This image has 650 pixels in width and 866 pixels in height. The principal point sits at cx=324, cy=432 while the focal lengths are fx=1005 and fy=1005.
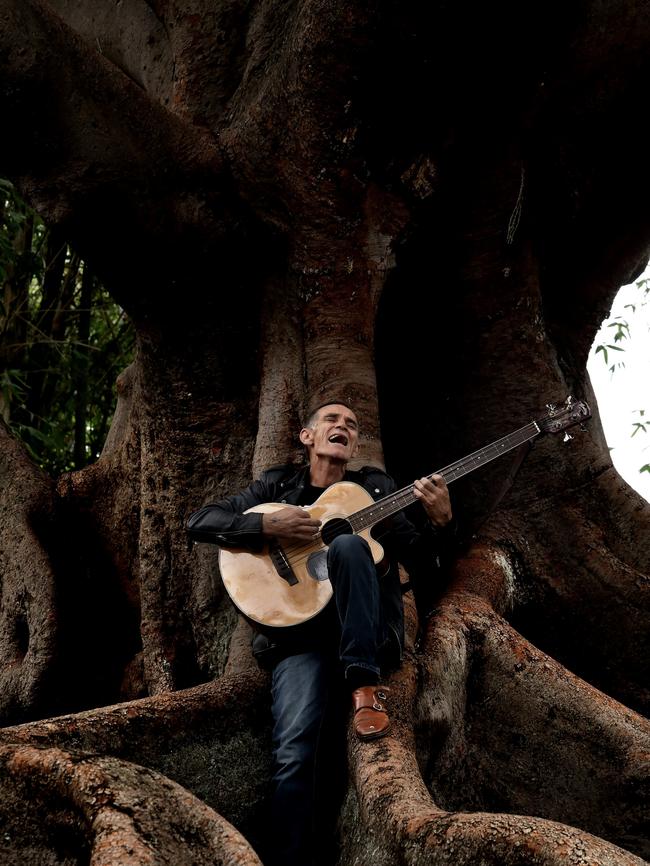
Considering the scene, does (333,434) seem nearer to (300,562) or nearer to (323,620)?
(300,562)

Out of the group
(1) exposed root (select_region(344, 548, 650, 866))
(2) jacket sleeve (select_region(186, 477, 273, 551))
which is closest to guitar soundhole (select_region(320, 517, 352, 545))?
(2) jacket sleeve (select_region(186, 477, 273, 551))

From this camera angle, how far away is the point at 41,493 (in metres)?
5.61

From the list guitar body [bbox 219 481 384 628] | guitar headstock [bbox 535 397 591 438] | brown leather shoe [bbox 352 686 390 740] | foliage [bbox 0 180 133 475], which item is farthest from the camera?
foliage [bbox 0 180 133 475]

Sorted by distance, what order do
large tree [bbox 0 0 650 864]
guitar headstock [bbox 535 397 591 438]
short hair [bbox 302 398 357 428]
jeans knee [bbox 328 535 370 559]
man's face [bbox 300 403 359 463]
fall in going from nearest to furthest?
jeans knee [bbox 328 535 370 559]
large tree [bbox 0 0 650 864]
man's face [bbox 300 403 359 463]
short hair [bbox 302 398 357 428]
guitar headstock [bbox 535 397 591 438]

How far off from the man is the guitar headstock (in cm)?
102

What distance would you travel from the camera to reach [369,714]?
3.22 m

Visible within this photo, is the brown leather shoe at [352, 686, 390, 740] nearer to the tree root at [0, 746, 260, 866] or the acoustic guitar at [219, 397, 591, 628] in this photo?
the acoustic guitar at [219, 397, 591, 628]

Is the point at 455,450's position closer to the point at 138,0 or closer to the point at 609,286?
the point at 609,286

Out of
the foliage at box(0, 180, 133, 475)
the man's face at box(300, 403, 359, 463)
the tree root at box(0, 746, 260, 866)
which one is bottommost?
the tree root at box(0, 746, 260, 866)

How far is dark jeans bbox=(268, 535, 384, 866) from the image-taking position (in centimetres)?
321

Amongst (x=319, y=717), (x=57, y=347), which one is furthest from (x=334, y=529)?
(x=57, y=347)

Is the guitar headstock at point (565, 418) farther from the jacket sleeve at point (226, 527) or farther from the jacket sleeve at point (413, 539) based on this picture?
the jacket sleeve at point (226, 527)

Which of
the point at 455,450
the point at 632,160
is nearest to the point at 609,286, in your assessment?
the point at 632,160

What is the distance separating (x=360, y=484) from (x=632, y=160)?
2.82m
